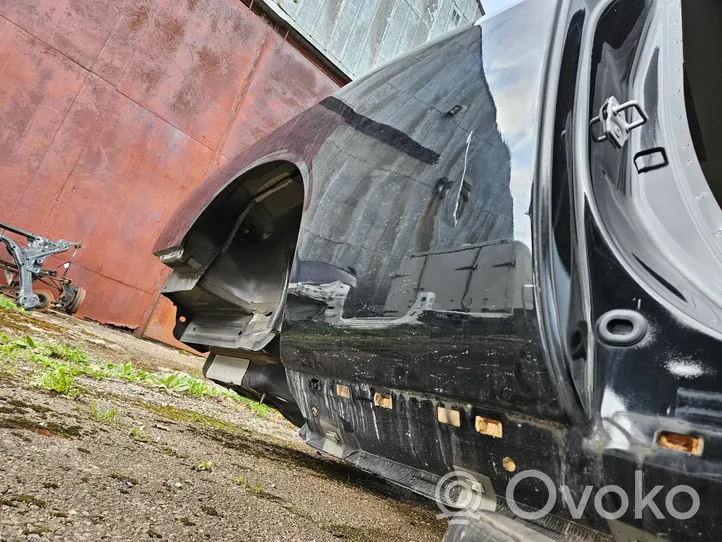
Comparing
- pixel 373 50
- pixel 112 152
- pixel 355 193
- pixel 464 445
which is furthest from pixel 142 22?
pixel 464 445

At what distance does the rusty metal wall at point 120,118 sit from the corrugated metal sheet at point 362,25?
2.84 feet

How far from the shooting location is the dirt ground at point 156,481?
807 mm

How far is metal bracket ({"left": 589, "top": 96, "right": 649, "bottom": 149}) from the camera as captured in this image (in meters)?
0.83

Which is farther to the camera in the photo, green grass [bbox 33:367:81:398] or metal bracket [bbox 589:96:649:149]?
green grass [bbox 33:367:81:398]

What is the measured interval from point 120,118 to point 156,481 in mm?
6267

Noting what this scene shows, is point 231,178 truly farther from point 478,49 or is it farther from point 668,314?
point 668,314

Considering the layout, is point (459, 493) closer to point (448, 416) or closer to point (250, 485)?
point (448, 416)

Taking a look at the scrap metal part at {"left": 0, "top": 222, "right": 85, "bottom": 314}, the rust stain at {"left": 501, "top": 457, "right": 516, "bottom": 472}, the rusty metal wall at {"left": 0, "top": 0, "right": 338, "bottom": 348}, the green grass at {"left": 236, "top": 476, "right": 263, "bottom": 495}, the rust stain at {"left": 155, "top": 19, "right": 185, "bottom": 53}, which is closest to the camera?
the rust stain at {"left": 501, "top": 457, "right": 516, "bottom": 472}

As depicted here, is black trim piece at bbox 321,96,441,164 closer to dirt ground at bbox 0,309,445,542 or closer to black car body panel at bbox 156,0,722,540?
black car body panel at bbox 156,0,722,540

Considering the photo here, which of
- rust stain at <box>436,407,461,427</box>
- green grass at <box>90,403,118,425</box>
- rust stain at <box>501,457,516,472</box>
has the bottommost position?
green grass at <box>90,403,118,425</box>

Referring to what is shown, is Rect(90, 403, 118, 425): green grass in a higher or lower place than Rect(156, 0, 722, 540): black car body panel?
lower

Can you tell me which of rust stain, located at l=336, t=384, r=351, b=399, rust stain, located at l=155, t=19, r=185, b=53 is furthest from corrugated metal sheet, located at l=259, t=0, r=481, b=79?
rust stain, located at l=336, t=384, r=351, b=399

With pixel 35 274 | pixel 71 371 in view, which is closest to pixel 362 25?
pixel 35 274

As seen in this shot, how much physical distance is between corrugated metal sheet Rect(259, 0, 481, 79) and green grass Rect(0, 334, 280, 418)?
6.28 m
